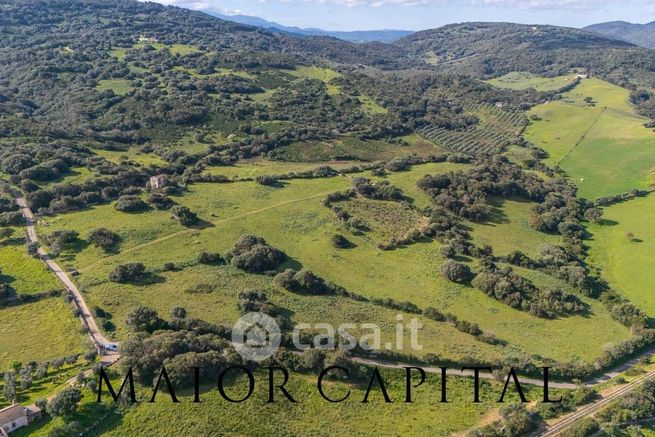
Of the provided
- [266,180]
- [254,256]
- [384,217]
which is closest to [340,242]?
[384,217]

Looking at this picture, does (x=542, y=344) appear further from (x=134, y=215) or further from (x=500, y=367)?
(x=134, y=215)

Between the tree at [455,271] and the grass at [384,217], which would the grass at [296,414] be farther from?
the grass at [384,217]

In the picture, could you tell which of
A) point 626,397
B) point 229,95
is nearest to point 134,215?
point 626,397

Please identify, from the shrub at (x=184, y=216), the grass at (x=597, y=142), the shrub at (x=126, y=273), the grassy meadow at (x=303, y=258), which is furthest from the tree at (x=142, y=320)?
the grass at (x=597, y=142)

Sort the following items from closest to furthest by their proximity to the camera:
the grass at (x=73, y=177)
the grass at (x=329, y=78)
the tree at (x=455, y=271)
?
1. the tree at (x=455, y=271)
2. the grass at (x=73, y=177)
3. the grass at (x=329, y=78)

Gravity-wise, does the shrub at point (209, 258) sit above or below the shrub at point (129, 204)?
below

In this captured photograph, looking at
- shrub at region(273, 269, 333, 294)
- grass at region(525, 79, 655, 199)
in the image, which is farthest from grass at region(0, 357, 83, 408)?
grass at region(525, 79, 655, 199)

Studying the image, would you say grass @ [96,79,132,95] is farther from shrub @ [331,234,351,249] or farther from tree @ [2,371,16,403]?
tree @ [2,371,16,403]

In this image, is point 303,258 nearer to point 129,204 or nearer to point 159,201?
point 159,201
